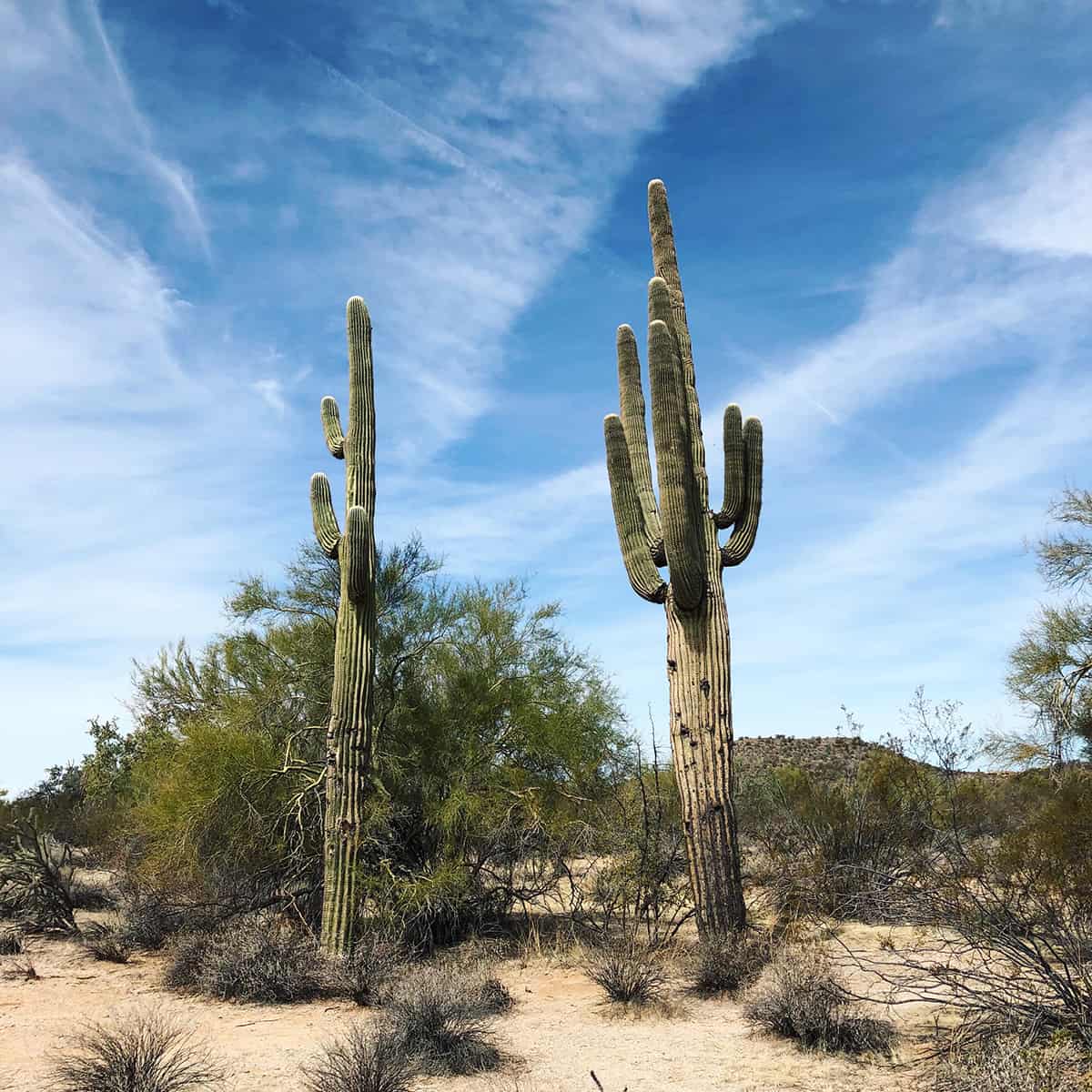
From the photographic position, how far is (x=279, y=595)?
14000 millimetres

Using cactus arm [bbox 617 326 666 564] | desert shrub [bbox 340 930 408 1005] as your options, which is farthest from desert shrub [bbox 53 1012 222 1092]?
cactus arm [bbox 617 326 666 564]

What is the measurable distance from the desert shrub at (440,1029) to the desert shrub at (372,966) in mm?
958

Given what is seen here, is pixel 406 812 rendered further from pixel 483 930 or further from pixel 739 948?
pixel 739 948

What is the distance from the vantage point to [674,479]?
1019 centimetres

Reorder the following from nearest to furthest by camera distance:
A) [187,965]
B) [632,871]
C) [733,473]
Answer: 1. [187,965]
2. [733,473]
3. [632,871]

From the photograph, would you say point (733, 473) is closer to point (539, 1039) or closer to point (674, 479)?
point (674, 479)

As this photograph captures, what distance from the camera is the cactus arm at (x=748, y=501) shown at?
10789mm

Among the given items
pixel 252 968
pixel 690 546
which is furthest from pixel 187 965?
pixel 690 546

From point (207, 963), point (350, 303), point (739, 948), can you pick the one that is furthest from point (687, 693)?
point (350, 303)

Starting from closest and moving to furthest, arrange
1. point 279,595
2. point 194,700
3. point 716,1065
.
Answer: point 716,1065 → point 279,595 → point 194,700

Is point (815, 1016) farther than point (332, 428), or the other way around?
point (332, 428)

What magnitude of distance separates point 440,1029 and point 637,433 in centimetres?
654

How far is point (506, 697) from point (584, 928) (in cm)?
289

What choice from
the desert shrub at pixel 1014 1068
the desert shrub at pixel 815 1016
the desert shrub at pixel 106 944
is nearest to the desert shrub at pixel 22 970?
the desert shrub at pixel 106 944
